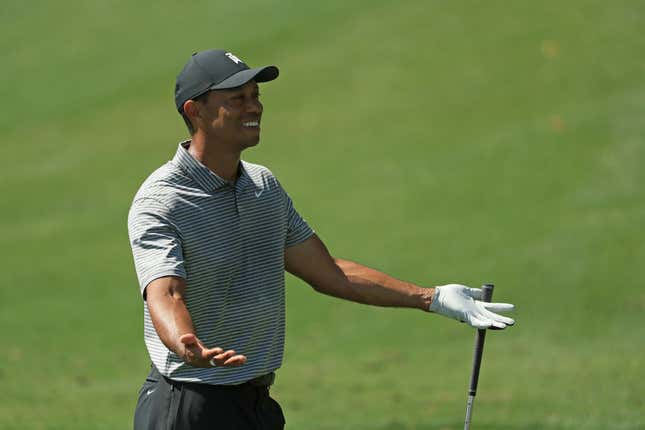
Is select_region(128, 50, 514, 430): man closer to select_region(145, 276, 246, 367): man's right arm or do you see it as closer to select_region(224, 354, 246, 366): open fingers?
select_region(145, 276, 246, 367): man's right arm

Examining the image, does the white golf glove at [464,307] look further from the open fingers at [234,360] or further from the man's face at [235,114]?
the open fingers at [234,360]

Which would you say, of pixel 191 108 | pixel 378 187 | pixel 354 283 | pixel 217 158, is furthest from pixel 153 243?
pixel 378 187

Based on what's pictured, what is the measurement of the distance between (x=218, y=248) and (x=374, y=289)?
2.83 feet

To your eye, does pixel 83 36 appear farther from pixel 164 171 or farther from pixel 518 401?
pixel 164 171

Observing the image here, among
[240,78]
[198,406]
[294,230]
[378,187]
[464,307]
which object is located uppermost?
[378,187]

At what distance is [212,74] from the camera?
526cm

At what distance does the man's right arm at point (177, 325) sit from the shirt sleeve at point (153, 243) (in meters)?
0.04

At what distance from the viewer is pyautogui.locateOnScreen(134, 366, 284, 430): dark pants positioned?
17.0 feet

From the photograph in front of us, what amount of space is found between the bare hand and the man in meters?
0.57

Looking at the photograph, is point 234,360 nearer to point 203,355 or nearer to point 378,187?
point 203,355

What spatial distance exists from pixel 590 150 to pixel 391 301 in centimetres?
1563

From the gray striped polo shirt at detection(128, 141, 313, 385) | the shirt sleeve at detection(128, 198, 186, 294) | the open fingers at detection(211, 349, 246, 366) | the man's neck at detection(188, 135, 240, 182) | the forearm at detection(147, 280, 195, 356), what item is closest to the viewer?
the open fingers at detection(211, 349, 246, 366)

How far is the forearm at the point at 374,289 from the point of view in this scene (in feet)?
18.7

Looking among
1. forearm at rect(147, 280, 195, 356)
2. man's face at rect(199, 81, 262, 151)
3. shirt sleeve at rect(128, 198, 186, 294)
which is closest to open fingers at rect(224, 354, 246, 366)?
forearm at rect(147, 280, 195, 356)
